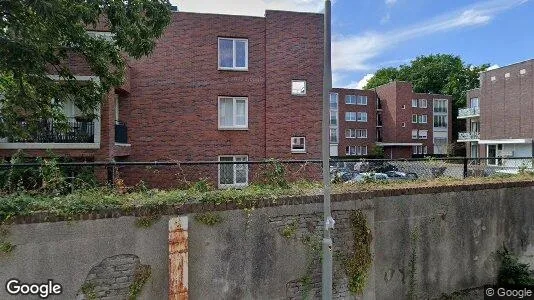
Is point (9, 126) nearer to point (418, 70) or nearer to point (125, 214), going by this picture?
point (125, 214)

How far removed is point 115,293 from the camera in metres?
4.51

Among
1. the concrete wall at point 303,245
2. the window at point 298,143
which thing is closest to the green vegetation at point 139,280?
the concrete wall at point 303,245

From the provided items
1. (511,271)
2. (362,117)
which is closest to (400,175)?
(511,271)

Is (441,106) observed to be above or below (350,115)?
above

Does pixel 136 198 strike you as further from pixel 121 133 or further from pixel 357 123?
pixel 357 123

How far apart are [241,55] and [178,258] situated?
14761 mm

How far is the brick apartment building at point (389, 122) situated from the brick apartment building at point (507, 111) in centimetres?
1117

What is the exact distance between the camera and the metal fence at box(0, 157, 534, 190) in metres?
4.96

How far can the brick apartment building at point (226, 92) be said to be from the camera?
17.0 metres

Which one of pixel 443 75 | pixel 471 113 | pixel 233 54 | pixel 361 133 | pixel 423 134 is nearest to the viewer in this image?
pixel 233 54

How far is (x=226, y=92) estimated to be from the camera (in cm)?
1762

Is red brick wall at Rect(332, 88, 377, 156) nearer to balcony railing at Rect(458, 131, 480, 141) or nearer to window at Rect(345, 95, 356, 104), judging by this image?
window at Rect(345, 95, 356, 104)

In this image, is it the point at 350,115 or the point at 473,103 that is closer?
the point at 473,103

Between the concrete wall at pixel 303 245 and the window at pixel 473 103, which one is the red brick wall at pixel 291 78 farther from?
the window at pixel 473 103
